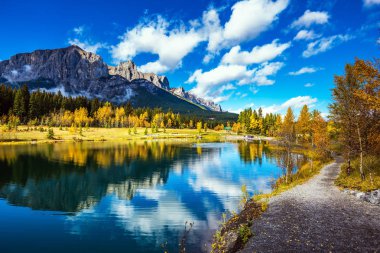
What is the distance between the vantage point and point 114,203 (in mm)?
37062

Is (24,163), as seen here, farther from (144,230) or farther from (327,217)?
(327,217)

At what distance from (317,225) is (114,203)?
25591mm

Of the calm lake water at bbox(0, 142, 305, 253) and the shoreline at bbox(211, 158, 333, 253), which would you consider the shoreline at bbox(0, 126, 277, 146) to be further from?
the shoreline at bbox(211, 158, 333, 253)

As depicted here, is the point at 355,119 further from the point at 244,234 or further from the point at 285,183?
the point at 244,234

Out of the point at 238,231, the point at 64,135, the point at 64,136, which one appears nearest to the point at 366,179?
the point at 238,231

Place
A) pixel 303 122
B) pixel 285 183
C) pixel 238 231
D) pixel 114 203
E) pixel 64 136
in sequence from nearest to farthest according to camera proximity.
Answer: pixel 238 231 < pixel 114 203 < pixel 285 183 < pixel 303 122 < pixel 64 136

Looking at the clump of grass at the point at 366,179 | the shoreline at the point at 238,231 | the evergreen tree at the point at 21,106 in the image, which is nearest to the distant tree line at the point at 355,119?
the clump of grass at the point at 366,179

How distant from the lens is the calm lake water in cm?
2447

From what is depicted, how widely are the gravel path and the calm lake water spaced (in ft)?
19.7

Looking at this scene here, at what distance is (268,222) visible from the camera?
23375 millimetres

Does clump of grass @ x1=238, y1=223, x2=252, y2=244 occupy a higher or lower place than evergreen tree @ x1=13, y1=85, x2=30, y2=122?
lower

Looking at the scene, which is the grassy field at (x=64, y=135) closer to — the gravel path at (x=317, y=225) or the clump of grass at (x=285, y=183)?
the clump of grass at (x=285, y=183)

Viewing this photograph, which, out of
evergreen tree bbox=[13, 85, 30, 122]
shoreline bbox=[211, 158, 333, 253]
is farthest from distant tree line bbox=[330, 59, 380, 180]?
evergreen tree bbox=[13, 85, 30, 122]

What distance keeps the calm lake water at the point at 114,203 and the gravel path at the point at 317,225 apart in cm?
599
